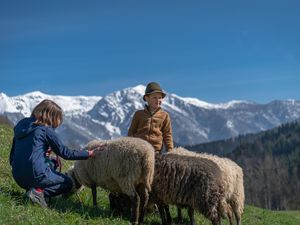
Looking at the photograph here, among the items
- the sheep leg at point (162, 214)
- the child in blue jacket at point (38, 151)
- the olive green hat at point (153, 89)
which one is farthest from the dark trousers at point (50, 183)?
the olive green hat at point (153, 89)

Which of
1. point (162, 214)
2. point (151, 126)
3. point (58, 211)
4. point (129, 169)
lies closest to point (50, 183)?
point (58, 211)

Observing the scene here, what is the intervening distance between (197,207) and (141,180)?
1.38 m

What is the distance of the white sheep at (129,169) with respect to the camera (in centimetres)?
1067

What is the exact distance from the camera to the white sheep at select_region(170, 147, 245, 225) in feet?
39.3

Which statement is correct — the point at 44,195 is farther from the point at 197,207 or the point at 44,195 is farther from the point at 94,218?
the point at 197,207

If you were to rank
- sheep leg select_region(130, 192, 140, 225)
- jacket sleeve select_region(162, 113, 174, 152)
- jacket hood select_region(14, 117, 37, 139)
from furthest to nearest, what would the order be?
jacket sleeve select_region(162, 113, 174, 152) → sheep leg select_region(130, 192, 140, 225) → jacket hood select_region(14, 117, 37, 139)

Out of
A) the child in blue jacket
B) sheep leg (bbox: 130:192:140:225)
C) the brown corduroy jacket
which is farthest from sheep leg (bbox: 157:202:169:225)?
the child in blue jacket

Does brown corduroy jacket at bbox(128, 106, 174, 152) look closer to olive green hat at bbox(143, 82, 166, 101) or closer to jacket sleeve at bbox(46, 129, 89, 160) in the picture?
olive green hat at bbox(143, 82, 166, 101)

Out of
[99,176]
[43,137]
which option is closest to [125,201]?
[99,176]

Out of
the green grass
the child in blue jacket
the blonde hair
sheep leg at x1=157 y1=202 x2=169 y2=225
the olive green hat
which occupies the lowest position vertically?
sheep leg at x1=157 y1=202 x2=169 y2=225

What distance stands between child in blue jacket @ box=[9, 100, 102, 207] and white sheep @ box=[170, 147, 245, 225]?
11.2 ft

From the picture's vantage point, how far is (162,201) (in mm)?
11227

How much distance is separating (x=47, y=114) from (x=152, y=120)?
3.26 m

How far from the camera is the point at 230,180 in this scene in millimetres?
12219
